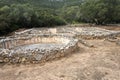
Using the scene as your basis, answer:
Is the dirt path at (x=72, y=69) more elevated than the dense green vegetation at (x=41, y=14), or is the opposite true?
the dense green vegetation at (x=41, y=14)

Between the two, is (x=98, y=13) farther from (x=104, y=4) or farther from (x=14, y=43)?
(x=14, y=43)

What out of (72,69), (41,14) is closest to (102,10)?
(41,14)

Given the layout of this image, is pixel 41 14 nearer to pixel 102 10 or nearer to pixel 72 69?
pixel 102 10

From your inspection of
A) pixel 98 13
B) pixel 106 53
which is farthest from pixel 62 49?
pixel 98 13

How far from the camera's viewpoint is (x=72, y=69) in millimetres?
8164

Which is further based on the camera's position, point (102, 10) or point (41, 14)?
point (41, 14)

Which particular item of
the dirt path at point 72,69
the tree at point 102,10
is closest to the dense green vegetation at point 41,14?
the tree at point 102,10

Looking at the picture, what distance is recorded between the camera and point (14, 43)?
1460 centimetres

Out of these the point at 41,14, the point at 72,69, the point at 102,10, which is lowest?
the point at 72,69

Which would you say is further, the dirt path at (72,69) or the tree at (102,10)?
the tree at (102,10)

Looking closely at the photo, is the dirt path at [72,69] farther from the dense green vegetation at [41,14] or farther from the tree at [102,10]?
the tree at [102,10]

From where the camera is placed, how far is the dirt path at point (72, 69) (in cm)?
741

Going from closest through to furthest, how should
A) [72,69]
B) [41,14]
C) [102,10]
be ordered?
[72,69] → [102,10] → [41,14]

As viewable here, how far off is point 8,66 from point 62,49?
3.15 meters
